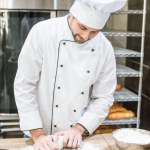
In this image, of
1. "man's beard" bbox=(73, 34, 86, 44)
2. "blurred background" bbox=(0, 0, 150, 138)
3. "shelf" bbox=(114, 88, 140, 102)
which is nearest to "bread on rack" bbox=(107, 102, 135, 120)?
"blurred background" bbox=(0, 0, 150, 138)

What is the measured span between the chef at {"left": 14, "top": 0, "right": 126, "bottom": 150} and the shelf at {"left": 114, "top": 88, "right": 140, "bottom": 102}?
944 mm

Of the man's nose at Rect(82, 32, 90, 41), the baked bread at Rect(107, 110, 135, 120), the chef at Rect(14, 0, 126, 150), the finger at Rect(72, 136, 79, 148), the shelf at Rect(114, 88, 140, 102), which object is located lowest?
the baked bread at Rect(107, 110, 135, 120)

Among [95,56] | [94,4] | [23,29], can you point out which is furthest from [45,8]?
[94,4]

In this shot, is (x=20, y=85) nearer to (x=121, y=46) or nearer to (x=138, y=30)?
(x=138, y=30)

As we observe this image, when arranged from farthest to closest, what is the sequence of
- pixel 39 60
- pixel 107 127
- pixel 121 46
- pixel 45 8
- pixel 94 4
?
pixel 121 46 < pixel 107 127 < pixel 45 8 < pixel 39 60 < pixel 94 4

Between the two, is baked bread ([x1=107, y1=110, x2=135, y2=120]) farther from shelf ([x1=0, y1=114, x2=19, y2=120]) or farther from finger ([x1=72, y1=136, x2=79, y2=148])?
finger ([x1=72, y1=136, x2=79, y2=148])

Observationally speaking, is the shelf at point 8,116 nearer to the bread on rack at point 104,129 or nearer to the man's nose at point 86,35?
the bread on rack at point 104,129

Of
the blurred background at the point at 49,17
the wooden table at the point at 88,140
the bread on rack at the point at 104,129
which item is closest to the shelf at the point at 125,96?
the blurred background at the point at 49,17

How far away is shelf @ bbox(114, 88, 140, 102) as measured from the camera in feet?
8.14

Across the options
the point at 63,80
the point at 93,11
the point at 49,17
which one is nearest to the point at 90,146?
the point at 63,80

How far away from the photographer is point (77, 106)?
1.53 meters

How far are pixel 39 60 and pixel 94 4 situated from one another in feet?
1.26

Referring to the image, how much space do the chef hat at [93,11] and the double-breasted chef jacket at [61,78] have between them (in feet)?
0.51

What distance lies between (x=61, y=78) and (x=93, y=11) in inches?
14.3
